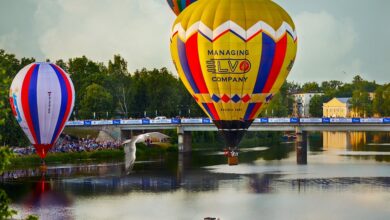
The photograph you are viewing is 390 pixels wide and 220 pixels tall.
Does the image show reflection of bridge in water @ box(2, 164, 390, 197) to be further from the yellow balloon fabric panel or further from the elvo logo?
the elvo logo

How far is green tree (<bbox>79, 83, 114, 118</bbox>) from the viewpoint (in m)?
125

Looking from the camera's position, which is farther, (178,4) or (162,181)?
Result: (162,181)

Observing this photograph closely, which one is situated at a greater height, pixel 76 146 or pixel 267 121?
pixel 267 121

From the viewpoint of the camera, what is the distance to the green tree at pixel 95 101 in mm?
124875

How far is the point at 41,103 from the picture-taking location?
7338 cm

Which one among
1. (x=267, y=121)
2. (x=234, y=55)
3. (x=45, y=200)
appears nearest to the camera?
(x=234, y=55)

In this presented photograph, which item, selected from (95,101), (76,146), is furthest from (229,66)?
(95,101)

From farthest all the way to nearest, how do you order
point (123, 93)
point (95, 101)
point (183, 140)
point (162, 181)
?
point (123, 93) < point (95, 101) < point (183, 140) < point (162, 181)

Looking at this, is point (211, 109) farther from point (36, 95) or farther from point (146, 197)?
point (36, 95)

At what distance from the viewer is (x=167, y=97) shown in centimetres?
13312

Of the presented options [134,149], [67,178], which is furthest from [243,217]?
[134,149]

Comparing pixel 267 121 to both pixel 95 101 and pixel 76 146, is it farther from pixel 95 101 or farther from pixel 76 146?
pixel 95 101

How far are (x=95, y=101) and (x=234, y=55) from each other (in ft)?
237

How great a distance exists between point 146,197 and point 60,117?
15.1 m
